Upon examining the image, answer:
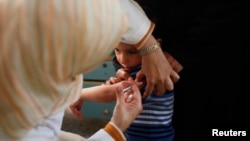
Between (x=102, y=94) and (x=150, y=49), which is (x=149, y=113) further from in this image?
(x=150, y=49)

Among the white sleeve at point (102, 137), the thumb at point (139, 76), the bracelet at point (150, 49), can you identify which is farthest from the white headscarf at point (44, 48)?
the thumb at point (139, 76)

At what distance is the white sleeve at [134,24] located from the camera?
934 millimetres

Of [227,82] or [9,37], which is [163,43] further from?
[9,37]

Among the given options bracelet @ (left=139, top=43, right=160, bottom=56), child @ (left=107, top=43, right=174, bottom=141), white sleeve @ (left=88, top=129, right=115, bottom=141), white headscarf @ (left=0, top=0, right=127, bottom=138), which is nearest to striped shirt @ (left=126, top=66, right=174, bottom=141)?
child @ (left=107, top=43, right=174, bottom=141)

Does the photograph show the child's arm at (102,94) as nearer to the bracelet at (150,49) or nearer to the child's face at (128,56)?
the child's face at (128,56)

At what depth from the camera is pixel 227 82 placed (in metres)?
1.19

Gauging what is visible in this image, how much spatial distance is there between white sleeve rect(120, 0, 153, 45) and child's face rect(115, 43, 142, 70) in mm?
126

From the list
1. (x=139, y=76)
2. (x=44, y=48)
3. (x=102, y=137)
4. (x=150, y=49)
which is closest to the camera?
(x=44, y=48)

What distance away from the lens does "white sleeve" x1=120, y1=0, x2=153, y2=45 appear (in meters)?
0.93

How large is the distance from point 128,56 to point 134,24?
8.4 inches

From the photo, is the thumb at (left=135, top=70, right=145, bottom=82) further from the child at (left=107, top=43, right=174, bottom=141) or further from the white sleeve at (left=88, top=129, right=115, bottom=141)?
the white sleeve at (left=88, top=129, right=115, bottom=141)

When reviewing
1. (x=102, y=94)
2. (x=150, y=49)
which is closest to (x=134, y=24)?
(x=150, y=49)

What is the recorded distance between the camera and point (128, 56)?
1.14m

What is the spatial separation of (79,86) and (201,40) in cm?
42
